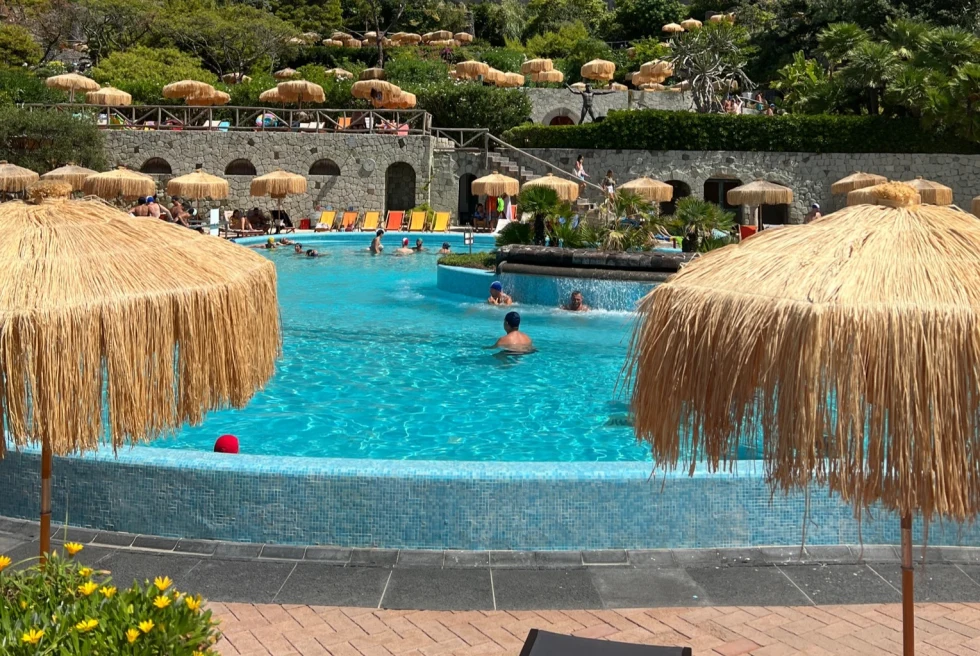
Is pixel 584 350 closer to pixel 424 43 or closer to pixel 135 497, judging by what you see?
pixel 135 497

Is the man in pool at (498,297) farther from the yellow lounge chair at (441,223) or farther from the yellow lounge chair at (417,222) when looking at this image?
the yellow lounge chair at (417,222)

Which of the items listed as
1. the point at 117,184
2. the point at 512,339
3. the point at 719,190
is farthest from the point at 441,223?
the point at 512,339

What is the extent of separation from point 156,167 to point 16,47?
15438mm

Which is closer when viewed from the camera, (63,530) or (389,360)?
(63,530)

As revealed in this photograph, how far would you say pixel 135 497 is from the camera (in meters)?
6.52

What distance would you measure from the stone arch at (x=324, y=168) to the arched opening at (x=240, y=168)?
1933 mm

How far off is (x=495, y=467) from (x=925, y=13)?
3328 cm

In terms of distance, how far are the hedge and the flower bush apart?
93.1ft

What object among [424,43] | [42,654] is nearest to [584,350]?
[42,654]

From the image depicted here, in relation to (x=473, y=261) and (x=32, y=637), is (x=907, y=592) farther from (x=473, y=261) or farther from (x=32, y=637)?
(x=473, y=261)

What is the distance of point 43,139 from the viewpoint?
28.2m

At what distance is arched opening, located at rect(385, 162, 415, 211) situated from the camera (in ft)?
107

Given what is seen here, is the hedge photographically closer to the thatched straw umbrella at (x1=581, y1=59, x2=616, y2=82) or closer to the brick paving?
the thatched straw umbrella at (x1=581, y1=59, x2=616, y2=82)

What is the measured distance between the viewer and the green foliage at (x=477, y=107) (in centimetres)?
3412
